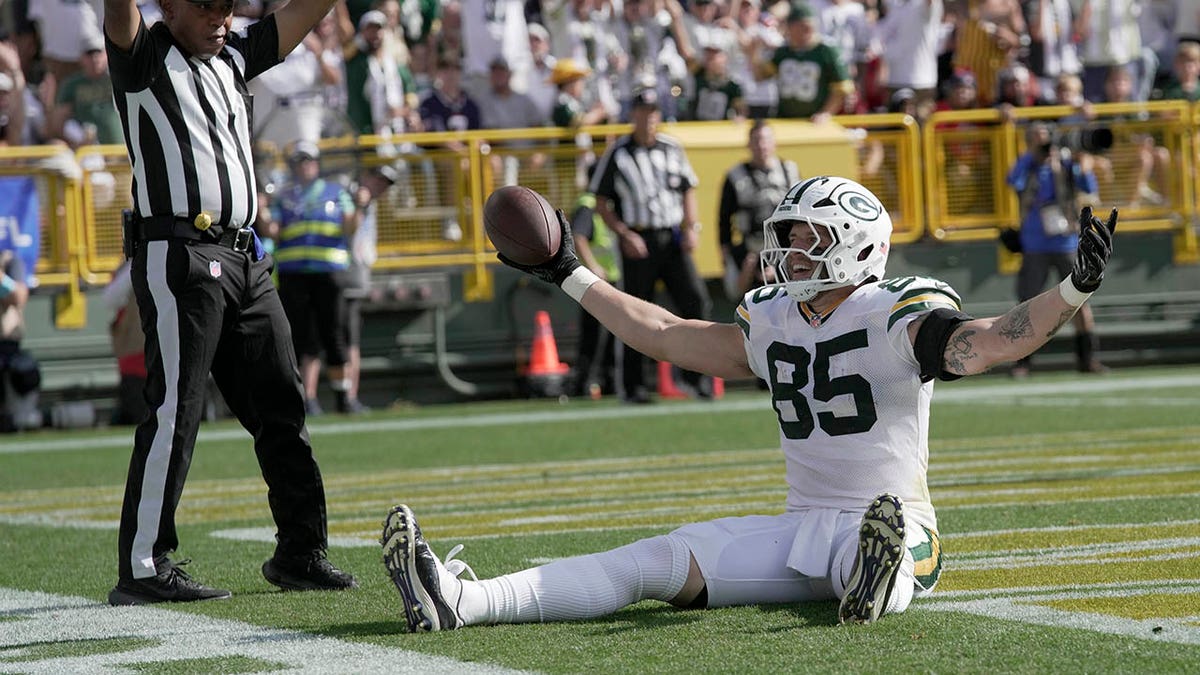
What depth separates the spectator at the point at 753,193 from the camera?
1434 cm

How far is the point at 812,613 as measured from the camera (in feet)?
15.5

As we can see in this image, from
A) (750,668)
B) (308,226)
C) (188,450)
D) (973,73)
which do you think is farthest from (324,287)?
(750,668)

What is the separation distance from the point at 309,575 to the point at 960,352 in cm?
213

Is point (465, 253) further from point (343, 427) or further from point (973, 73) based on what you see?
point (973, 73)

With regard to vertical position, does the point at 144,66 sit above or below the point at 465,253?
above

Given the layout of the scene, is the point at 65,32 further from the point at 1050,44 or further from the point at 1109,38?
the point at 1109,38

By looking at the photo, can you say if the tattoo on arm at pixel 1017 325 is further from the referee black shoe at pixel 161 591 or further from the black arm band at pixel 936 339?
the referee black shoe at pixel 161 591

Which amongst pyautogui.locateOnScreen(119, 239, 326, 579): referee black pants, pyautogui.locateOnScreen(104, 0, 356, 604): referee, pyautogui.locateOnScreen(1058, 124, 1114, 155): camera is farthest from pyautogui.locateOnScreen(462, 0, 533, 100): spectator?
pyautogui.locateOnScreen(119, 239, 326, 579): referee black pants

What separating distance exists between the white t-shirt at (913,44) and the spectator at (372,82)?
4.34m

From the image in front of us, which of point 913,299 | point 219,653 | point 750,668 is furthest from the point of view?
point 913,299

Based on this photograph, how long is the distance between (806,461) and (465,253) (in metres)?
10.7

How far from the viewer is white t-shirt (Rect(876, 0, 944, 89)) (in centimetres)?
1656

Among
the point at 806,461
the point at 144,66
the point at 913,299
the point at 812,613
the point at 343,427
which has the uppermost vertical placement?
the point at 144,66

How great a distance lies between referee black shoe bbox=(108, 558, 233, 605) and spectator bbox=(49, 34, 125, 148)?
383 inches
